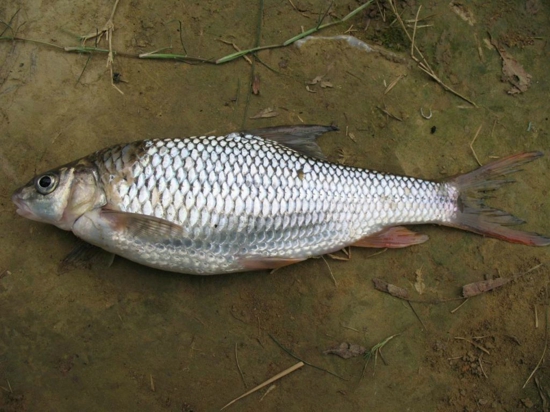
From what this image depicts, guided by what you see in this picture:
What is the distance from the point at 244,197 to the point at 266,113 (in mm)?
736

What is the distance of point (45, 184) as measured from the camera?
2.46 metres

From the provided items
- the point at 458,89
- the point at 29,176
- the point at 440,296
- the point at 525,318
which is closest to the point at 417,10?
the point at 458,89

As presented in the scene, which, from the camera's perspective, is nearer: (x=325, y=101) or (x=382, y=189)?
(x=382, y=189)

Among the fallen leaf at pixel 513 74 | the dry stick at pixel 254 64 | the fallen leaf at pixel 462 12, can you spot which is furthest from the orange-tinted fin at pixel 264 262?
the fallen leaf at pixel 462 12

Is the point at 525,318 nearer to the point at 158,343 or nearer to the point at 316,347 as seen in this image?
the point at 316,347

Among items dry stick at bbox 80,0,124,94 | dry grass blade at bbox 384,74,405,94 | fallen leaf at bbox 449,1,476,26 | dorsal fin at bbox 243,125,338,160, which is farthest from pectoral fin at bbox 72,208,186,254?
fallen leaf at bbox 449,1,476,26

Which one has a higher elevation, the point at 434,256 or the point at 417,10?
the point at 417,10

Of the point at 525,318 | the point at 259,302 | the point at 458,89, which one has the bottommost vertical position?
the point at 525,318

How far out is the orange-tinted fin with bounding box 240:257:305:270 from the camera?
2.59 meters

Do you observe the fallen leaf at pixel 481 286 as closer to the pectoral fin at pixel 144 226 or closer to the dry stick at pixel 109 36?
the pectoral fin at pixel 144 226

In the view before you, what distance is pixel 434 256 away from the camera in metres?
2.98

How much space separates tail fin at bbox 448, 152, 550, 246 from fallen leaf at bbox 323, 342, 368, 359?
0.96 metres

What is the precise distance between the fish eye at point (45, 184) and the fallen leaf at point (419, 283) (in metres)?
2.23

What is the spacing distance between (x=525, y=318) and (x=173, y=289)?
2.27 m
